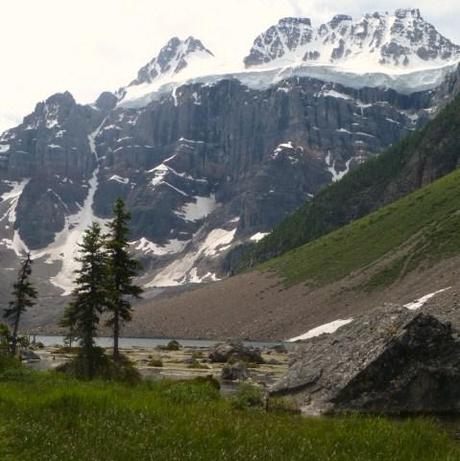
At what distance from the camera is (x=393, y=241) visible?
537 feet

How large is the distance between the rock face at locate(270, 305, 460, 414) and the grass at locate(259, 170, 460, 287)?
11334 cm

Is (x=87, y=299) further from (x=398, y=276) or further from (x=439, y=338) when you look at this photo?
(x=398, y=276)

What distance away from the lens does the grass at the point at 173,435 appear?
1127cm

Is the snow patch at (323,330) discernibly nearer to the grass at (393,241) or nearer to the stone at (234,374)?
the grass at (393,241)

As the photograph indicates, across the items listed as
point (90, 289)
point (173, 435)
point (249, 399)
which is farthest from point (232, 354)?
point (173, 435)

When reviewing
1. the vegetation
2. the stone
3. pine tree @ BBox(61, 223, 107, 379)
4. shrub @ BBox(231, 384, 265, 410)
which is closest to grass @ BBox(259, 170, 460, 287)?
the stone

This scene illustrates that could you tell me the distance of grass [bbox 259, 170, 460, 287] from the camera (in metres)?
142

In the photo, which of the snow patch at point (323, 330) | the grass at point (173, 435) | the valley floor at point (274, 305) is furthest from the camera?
the valley floor at point (274, 305)

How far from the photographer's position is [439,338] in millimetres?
25828

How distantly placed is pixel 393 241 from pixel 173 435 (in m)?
156

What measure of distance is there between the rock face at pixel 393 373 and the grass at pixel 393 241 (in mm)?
113338

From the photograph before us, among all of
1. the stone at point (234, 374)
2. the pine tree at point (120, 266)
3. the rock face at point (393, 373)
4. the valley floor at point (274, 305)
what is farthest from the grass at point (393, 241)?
the rock face at point (393, 373)

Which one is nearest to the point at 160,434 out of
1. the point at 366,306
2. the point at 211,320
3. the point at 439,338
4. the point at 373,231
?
the point at 439,338

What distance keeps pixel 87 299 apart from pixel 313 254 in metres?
154
